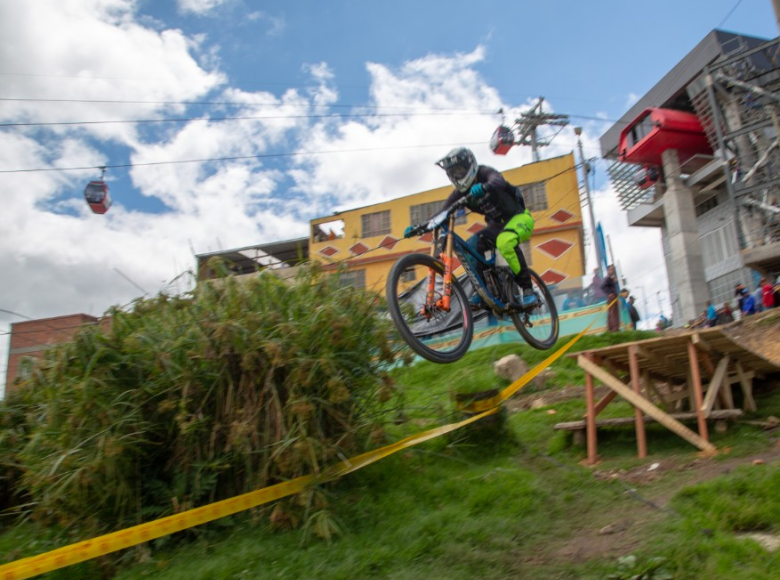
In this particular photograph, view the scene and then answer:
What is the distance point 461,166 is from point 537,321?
110 inches

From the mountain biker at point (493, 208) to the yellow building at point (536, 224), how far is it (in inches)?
628

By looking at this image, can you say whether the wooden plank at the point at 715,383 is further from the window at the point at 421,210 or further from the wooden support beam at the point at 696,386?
the window at the point at 421,210

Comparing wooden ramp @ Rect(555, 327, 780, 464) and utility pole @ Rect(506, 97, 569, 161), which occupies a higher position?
utility pole @ Rect(506, 97, 569, 161)

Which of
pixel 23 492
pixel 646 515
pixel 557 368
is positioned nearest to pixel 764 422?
pixel 646 515

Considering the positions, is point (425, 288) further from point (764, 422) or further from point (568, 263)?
point (568, 263)

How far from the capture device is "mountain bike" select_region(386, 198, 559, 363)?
18.4 ft

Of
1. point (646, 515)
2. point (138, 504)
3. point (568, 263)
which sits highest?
point (568, 263)

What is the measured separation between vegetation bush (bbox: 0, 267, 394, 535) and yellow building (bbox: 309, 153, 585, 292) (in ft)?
51.6

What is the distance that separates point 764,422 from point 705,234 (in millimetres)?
20116

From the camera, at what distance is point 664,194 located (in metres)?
25.7

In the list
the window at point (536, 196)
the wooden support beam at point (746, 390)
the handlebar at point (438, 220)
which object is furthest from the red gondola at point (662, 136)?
the handlebar at point (438, 220)

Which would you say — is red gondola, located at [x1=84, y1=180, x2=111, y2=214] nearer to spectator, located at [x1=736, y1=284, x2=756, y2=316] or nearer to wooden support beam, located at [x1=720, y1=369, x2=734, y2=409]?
wooden support beam, located at [x1=720, y1=369, x2=734, y2=409]

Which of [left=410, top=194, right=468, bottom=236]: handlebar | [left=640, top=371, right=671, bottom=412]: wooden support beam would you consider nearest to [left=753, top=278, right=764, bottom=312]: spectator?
[left=640, top=371, right=671, bottom=412]: wooden support beam

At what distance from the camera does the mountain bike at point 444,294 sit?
5.60 metres
